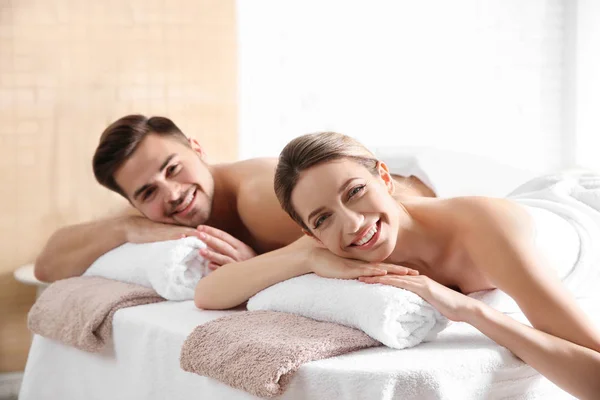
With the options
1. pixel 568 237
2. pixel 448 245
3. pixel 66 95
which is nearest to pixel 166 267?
pixel 448 245

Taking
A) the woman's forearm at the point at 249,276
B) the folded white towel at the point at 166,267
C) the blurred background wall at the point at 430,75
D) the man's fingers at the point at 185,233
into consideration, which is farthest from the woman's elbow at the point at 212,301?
the blurred background wall at the point at 430,75

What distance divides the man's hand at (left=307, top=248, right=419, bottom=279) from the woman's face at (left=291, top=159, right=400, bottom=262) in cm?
2

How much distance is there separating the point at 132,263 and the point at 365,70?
6.00 feet

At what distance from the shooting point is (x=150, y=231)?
7.30ft

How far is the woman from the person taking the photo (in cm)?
130

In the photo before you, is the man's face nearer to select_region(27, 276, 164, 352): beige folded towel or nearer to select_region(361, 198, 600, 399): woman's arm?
select_region(27, 276, 164, 352): beige folded towel

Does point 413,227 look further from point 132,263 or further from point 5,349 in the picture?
point 5,349

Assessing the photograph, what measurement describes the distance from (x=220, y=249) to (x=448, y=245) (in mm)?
637

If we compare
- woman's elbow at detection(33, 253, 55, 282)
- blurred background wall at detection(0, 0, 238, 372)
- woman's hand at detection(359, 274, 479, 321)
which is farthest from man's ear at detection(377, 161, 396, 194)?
blurred background wall at detection(0, 0, 238, 372)

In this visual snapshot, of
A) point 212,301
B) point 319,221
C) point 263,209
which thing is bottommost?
point 212,301

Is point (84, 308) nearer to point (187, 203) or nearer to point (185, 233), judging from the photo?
point (185, 233)

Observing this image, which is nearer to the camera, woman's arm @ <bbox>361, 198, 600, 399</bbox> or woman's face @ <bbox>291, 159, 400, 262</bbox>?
woman's arm @ <bbox>361, 198, 600, 399</bbox>

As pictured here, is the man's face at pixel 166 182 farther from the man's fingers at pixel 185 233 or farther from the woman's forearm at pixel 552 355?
the woman's forearm at pixel 552 355

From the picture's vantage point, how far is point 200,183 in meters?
2.25
